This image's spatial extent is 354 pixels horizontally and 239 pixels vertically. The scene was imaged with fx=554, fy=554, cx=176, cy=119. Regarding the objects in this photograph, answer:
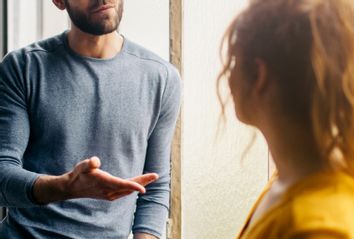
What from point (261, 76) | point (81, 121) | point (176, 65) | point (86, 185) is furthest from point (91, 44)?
point (261, 76)

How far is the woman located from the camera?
22.7 inches

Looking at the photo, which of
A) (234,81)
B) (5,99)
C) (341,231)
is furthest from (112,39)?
(341,231)

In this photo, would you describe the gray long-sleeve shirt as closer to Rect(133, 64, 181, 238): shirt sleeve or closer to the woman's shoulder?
Rect(133, 64, 181, 238): shirt sleeve

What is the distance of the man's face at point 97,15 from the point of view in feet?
3.79

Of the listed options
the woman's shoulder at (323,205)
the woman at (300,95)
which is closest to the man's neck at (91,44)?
the woman at (300,95)

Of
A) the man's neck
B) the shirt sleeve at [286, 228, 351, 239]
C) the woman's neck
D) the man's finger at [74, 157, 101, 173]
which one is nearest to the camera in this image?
the shirt sleeve at [286, 228, 351, 239]

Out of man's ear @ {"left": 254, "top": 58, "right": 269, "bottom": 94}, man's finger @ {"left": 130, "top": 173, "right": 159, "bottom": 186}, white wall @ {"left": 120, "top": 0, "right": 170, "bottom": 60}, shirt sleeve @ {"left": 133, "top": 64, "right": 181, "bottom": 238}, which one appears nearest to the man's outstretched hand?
man's finger @ {"left": 130, "top": 173, "right": 159, "bottom": 186}

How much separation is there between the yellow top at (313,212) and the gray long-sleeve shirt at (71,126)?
586mm

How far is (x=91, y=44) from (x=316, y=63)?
28.0 inches

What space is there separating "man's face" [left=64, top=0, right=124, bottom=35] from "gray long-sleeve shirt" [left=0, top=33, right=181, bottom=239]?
62 mm

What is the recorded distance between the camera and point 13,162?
1.09 m

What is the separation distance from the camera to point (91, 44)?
120cm

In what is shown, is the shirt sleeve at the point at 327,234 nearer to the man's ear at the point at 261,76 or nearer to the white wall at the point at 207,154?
the man's ear at the point at 261,76

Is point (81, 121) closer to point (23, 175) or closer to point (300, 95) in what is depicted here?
point (23, 175)
